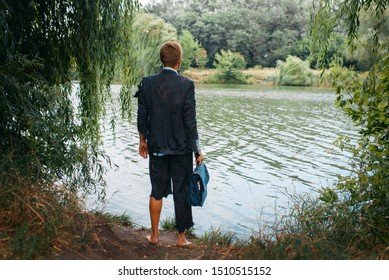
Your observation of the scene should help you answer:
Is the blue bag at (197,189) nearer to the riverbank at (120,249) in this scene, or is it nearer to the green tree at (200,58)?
the riverbank at (120,249)

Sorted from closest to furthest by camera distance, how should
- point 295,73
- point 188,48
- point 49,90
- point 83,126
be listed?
point 49,90 < point 83,126 < point 295,73 < point 188,48

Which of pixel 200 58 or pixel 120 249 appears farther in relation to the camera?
A: pixel 200 58

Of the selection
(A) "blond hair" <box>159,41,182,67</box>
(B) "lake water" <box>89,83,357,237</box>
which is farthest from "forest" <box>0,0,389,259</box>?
(A) "blond hair" <box>159,41,182,67</box>

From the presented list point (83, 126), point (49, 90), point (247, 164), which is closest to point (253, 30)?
point (247, 164)

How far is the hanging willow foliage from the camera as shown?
4.40 m

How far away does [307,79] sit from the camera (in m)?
45.6

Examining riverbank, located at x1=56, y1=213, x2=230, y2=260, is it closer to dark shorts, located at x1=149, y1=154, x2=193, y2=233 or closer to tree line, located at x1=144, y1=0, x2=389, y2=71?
dark shorts, located at x1=149, y1=154, x2=193, y2=233

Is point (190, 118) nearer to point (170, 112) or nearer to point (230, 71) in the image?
point (170, 112)

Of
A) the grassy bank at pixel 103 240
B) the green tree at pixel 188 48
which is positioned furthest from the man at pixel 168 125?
the green tree at pixel 188 48

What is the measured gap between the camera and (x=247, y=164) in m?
12.1

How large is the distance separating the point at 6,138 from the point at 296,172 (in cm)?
795

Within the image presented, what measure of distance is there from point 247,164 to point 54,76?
7.63 m

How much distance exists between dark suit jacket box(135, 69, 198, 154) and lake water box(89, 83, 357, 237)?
3.61ft
